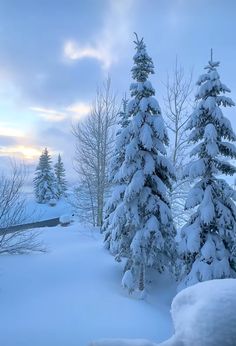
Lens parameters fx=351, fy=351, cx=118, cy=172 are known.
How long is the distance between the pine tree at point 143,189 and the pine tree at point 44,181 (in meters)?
42.0

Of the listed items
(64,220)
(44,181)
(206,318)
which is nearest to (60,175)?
→ (44,181)

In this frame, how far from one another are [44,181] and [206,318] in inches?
2128

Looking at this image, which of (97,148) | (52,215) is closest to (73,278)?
(97,148)

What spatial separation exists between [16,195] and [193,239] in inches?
326

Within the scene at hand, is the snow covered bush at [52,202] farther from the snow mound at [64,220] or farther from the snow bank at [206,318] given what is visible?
the snow bank at [206,318]

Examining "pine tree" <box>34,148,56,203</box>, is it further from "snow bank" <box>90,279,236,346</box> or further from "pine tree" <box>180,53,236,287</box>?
"snow bank" <box>90,279,236,346</box>

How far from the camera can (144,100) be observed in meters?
13.9

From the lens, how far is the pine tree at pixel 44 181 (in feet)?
181

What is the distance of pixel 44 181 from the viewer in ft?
181

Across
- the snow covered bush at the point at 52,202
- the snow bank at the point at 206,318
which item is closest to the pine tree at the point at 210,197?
the snow bank at the point at 206,318

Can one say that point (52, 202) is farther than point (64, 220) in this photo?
Yes

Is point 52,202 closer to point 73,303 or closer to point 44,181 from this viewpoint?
point 44,181

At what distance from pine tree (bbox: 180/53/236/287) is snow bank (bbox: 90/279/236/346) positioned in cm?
987

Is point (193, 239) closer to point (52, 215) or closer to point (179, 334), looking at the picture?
point (179, 334)
